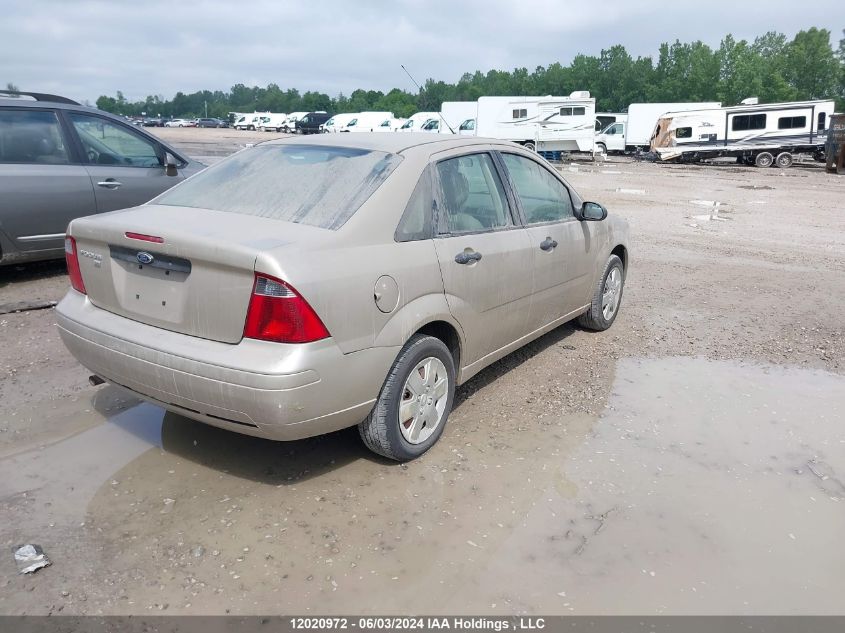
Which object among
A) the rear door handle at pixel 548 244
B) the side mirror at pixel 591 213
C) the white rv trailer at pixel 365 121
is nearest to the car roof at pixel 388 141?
the rear door handle at pixel 548 244

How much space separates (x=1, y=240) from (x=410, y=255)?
4.94m

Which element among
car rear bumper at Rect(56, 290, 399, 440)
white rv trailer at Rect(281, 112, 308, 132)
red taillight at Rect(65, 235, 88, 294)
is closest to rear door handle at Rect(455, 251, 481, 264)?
car rear bumper at Rect(56, 290, 399, 440)

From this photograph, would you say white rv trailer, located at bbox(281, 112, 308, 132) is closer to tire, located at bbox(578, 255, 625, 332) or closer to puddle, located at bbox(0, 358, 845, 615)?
tire, located at bbox(578, 255, 625, 332)

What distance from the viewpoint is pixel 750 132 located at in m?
31.9

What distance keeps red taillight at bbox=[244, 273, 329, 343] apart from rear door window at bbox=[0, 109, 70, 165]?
5.02 m

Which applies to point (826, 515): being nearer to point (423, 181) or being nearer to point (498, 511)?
point (498, 511)

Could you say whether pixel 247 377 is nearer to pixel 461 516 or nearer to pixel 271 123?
pixel 461 516

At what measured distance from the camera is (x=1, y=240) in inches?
255

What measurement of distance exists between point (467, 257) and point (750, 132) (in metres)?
32.8

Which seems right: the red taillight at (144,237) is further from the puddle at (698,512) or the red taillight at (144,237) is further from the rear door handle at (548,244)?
the rear door handle at (548,244)

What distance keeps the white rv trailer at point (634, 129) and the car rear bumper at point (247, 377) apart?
38.1 meters

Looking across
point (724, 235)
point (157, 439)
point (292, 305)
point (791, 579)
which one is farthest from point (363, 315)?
point (724, 235)

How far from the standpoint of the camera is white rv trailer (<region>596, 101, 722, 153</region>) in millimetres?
39250

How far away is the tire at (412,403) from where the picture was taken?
342 cm
